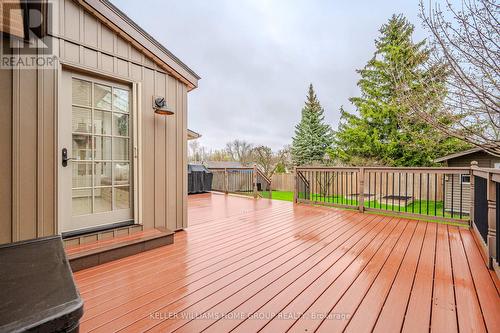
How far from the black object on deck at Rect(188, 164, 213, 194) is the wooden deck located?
458 cm

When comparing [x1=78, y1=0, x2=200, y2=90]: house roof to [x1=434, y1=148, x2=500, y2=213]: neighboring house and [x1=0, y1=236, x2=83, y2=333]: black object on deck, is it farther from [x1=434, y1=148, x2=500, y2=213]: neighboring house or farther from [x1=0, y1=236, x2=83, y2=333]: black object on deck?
[x1=434, y1=148, x2=500, y2=213]: neighboring house

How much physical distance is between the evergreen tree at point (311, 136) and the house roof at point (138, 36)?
13.0 meters

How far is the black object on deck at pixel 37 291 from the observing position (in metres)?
0.58

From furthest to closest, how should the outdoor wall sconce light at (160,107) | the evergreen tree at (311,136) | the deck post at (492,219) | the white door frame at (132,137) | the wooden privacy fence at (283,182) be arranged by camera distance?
the evergreen tree at (311,136) → the wooden privacy fence at (283,182) → the outdoor wall sconce light at (160,107) → the white door frame at (132,137) → the deck post at (492,219)

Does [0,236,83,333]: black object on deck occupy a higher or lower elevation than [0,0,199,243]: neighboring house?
lower

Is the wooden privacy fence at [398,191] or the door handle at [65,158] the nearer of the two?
the door handle at [65,158]

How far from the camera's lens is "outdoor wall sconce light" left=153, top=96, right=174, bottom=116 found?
3.00 m

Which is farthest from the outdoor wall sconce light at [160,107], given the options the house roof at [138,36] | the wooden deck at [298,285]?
the wooden deck at [298,285]

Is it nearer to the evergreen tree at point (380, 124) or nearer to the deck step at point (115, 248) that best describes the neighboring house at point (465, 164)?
the evergreen tree at point (380, 124)

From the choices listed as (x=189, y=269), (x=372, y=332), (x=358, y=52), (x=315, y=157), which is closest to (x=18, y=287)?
(x=189, y=269)

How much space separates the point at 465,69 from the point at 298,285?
329 cm

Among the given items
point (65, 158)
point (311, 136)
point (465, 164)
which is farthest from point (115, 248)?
point (311, 136)

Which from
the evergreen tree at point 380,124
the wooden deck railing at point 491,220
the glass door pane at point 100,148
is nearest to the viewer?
the wooden deck railing at point 491,220

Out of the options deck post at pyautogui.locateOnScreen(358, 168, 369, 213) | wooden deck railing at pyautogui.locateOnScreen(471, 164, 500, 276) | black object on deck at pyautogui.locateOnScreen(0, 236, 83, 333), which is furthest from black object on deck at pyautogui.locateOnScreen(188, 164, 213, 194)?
wooden deck railing at pyautogui.locateOnScreen(471, 164, 500, 276)
